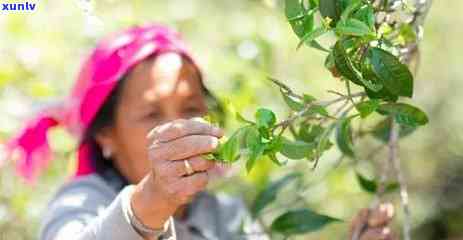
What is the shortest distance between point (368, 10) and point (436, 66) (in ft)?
9.00

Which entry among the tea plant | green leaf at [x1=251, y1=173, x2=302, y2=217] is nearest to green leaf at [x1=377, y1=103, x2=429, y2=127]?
the tea plant

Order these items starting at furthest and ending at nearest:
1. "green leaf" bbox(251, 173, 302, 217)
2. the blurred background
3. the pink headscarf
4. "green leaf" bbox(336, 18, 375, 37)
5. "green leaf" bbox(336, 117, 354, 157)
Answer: the blurred background → the pink headscarf → "green leaf" bbox(251, 173, 302, 217) → "green leaf" bbox(336, 117, 354, 157) → "green leaf" bbox(336, 18, 375, 37)

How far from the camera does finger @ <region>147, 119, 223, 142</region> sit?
4.92 feet

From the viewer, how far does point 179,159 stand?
4.96 ft

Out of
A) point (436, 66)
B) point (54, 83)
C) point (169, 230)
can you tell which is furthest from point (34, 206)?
point (436, 66)

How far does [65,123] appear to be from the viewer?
257 centimetres

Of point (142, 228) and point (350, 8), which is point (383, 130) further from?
point (350, 8)

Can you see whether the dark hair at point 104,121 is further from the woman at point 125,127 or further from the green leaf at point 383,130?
the green leaf at point 383,130

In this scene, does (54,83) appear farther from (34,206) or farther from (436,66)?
(436,66)

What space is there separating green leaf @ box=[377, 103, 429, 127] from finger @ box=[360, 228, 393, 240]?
485 millimetres

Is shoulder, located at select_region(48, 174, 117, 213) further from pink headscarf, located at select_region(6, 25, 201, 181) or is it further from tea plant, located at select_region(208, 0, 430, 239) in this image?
tea plant, located at select_region(208, 0, 430, 239)

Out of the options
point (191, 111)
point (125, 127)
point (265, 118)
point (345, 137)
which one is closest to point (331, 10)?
point (265, 118)

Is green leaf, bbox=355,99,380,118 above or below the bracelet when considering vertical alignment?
above

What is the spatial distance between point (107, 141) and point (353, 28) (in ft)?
4.10
